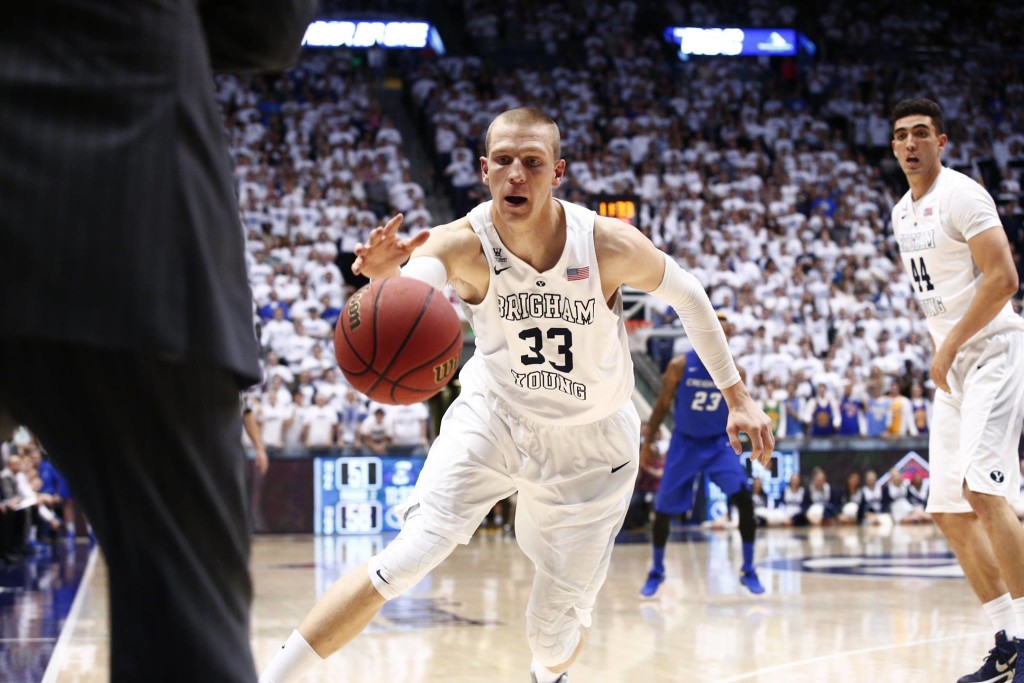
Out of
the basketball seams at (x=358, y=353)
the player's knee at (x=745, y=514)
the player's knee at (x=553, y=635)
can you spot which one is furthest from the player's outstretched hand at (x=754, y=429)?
the player's knee at (x=745, y=514)

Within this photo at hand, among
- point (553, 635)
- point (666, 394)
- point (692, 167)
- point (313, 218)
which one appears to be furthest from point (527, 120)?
point (692, 167)

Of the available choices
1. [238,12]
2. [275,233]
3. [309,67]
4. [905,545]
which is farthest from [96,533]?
[309,67]

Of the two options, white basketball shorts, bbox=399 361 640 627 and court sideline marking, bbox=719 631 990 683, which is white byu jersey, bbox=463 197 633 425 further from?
court sideline marking, bbox=719 631 990 683

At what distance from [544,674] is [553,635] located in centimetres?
28

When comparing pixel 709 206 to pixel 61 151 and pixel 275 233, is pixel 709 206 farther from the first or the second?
pixel 61 151

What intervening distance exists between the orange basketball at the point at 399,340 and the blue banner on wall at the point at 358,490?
10231mm

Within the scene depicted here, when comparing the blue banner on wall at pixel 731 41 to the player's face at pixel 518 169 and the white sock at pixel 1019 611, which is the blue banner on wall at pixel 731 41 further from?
the player's face at pixel 518 169

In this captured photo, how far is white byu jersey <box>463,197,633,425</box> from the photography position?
4582 mm

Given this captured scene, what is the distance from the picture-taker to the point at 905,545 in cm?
1281

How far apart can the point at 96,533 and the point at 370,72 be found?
2152 centimetres

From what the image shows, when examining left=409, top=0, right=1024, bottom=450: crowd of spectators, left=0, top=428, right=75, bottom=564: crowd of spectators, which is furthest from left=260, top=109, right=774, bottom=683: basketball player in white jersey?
left=409, top=0, right=1024, bottom=450: crowd of spectators

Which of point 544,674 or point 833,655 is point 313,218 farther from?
point 544,674

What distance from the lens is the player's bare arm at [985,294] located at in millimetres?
5416

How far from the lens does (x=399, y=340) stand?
12.2 ft
